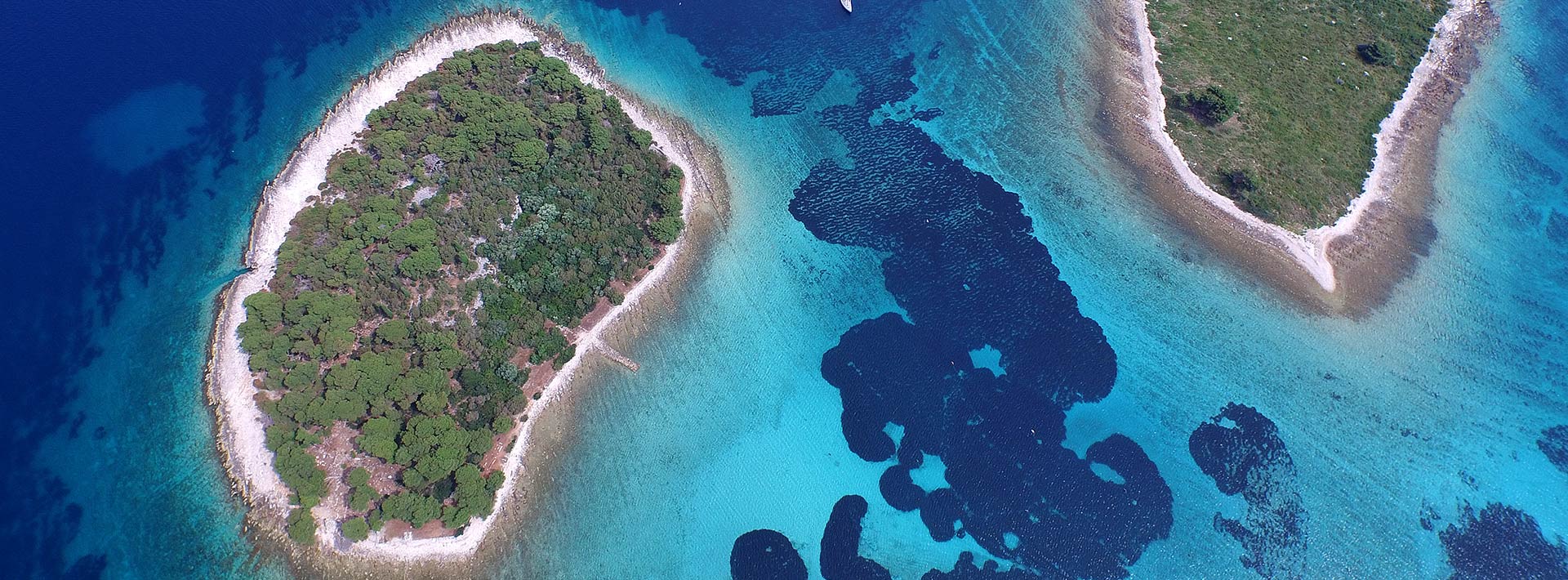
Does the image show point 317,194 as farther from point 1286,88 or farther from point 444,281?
point 1286,88

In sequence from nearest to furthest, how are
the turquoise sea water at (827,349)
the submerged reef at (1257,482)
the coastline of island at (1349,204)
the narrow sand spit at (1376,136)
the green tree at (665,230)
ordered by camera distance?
the turquoise sea water at (827,349) → the submerged reef at (1257,482) → the green tree at (665,230) → the coastline of island at (1349,204) → the narrow sand spit at (1376,136)

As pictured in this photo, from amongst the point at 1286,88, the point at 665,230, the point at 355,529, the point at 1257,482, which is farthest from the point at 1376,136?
the point at 355,529

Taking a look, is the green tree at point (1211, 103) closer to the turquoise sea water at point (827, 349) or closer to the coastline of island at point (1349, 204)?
the coastline of island at point (1349, 204)

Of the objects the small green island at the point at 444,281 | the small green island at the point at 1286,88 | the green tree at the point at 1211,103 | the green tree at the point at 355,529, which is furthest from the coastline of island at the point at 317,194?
the small green island at the point at 1286,88

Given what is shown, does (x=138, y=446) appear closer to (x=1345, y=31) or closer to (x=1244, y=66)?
(x=1244, y=66)

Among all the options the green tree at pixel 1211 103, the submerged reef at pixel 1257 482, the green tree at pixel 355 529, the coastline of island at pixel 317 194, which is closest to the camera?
the green tree at pixel 355 529

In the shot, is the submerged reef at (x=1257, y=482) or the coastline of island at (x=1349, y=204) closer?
the submerged reef at (x=1257, y=482)

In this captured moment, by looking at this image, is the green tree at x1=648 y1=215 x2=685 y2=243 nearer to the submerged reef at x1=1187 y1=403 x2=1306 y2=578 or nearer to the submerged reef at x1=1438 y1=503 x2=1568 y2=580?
the submerged reef at x1=1187 y1=403 x2=1306 y2=578
